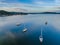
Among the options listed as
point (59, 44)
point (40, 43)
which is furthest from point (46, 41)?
point (59, 44)

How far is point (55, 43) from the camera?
322 centimetres

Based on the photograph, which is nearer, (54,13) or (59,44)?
(54,13)

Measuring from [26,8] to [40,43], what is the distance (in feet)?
3.27

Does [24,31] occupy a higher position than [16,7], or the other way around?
[16,7]

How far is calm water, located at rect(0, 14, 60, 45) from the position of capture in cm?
307

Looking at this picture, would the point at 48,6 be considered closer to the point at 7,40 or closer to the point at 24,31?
the point at 24,31

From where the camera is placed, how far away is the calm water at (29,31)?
3.07m

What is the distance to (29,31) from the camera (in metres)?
3.14

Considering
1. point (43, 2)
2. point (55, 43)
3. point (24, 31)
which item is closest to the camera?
point (43, 2)

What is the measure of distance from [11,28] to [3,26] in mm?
229

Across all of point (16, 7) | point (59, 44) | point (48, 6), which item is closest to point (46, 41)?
point (59, 44)

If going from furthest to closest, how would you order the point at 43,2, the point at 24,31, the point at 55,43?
the point at 55,43
the point at 24,31
the point at 43,2

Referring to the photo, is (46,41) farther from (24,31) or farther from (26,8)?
(26,8)

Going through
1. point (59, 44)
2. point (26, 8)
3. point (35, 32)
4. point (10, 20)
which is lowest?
point (59, 44)
